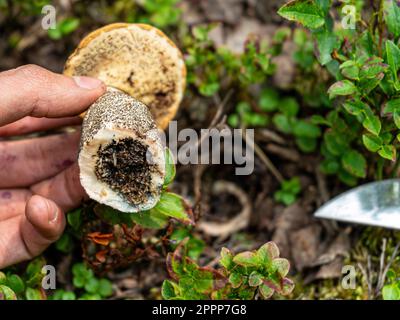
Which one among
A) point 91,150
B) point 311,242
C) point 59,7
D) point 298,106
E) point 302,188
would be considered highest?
point 59,7

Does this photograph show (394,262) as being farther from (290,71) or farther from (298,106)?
(290,71)

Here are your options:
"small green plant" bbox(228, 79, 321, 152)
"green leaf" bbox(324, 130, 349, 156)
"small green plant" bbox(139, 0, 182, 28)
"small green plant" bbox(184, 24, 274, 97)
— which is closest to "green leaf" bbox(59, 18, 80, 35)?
"small green plant" bbox(139, 0, 182, 28)

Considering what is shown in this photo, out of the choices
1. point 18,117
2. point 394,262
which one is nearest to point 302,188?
point 394,262

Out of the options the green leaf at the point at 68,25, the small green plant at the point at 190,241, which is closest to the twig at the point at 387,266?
the small green plant at the point at 190,241

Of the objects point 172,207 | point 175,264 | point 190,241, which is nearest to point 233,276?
point 175,264

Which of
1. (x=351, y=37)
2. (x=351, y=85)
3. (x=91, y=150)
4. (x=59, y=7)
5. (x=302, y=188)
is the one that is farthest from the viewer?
(x=59, y=7)

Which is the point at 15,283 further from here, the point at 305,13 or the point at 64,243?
the point at 305,13

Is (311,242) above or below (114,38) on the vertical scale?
below

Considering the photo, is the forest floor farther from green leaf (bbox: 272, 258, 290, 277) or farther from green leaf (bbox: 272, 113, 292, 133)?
green leaf (bbox: 272, 258, 290, 277)
